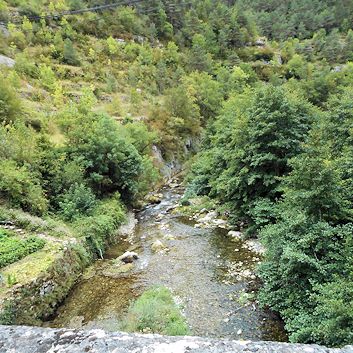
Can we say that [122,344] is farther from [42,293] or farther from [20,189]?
[20,189]

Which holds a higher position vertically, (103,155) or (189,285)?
(103,155)

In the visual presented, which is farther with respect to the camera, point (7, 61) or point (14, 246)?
point (7, 61)

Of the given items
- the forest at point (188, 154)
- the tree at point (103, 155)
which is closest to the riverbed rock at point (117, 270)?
the forest at point (188, 154)

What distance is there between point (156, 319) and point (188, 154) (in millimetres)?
33560

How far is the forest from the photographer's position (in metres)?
9.45

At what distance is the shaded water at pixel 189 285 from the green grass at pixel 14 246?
236 cm

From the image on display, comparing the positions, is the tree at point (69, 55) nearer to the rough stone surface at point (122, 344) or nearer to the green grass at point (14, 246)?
the green grass at point (14, 246)

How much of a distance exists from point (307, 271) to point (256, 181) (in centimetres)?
862

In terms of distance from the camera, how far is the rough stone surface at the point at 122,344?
343 centimetres

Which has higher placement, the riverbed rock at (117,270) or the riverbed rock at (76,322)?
the riverbed rock at (117,270)

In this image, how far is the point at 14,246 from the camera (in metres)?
11.6

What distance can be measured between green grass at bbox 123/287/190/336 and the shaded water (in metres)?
0.79

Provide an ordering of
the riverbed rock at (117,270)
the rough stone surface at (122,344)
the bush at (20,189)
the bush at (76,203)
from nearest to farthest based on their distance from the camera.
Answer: the rough stone surface at (122,344) < the riverbed rock at (117,270) < the bush at (20,189) < the bush at (76,203)

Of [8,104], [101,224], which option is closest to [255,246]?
[101,224]
